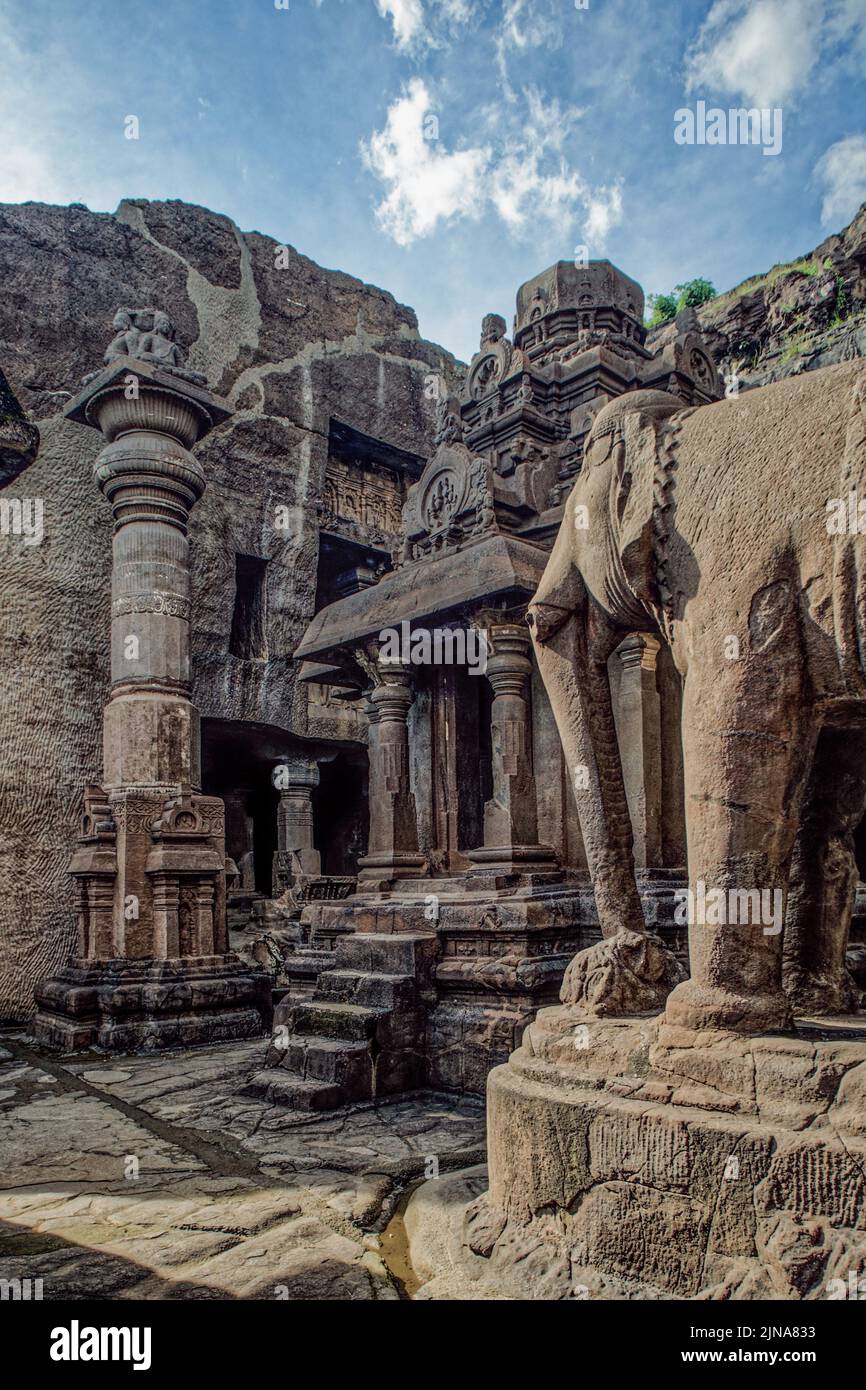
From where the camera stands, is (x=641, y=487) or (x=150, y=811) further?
(x=150, y=811)

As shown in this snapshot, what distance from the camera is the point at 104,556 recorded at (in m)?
11.1

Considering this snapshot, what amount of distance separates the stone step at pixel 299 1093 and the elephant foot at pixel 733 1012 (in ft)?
8.83

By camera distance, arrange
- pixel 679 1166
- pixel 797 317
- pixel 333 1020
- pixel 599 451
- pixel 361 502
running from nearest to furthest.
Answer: pixel 679 1166 < pixel 599 451 < pixel 333 1020 < pixel 797 317 < pixel 361 502

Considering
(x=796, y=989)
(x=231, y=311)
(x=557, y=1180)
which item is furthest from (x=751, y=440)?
(x=231, y=311)

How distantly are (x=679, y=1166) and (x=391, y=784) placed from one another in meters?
Answer: 4.45

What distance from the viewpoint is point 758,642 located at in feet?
7.95

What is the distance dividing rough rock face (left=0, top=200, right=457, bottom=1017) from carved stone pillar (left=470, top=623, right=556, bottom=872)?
19.6ft

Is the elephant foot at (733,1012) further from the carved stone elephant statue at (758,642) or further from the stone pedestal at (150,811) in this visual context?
the stone pedestal at (150,811)

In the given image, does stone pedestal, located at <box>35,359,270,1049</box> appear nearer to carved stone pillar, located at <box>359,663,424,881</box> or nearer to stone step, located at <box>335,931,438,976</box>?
carved stone pillar, located at <box>359,663,424,881</box>

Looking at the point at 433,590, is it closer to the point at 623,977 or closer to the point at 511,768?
the point at 511,768

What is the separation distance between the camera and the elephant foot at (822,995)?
278cm

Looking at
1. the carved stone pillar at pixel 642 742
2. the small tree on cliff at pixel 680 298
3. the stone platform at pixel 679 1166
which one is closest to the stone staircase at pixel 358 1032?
the carved stone pillar at pixel 642 742

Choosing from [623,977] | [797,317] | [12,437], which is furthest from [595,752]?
[797,317]

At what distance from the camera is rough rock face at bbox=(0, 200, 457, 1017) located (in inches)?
392
